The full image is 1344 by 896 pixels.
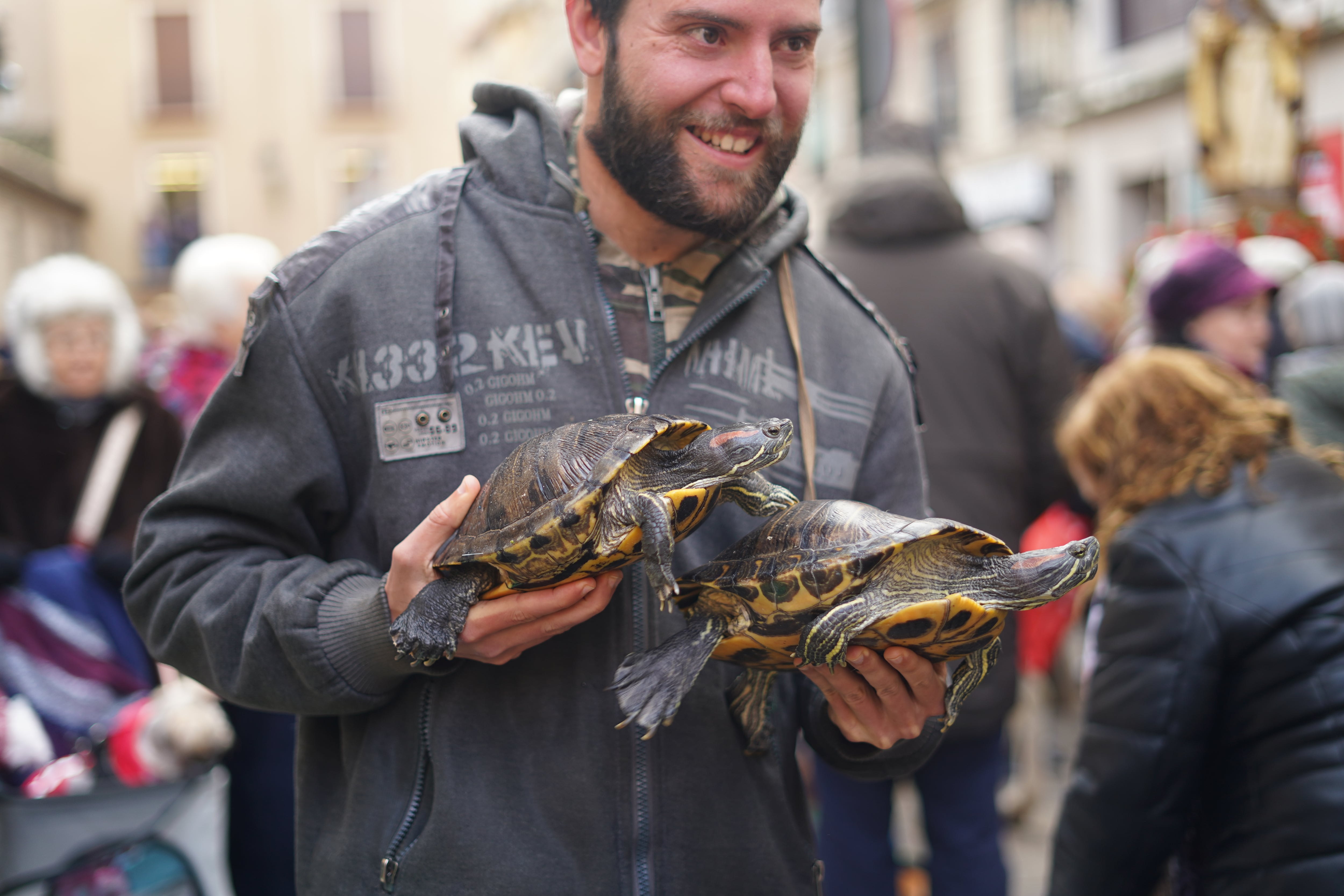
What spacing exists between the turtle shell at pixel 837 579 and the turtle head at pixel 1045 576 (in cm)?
3

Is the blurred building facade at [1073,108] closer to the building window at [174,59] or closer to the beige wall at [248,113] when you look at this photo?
the beige wall at [248,113]

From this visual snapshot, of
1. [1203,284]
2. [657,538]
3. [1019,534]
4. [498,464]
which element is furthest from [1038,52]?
[657,538]

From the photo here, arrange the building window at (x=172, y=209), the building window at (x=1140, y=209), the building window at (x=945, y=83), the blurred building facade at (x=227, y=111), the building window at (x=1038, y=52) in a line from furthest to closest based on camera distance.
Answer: the building window at (x=172, y=209) → the blurred building facade at (x=227, y=111) → the building window at (x=945, y=83) → the building window at (x=1038, y=52) → the building window at (x=1140, y=209)

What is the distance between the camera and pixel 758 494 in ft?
4.71

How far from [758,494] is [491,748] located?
512 millimetres

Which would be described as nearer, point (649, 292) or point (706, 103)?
point (706, 103)

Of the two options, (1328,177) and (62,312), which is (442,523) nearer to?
(62,312)

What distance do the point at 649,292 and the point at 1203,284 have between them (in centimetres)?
265

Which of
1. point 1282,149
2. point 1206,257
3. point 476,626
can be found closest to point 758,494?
point 476,626

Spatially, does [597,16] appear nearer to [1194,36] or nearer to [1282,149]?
[1282,149]

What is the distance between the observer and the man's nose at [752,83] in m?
1.51

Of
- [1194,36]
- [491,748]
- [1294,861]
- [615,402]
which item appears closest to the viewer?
[491,748]

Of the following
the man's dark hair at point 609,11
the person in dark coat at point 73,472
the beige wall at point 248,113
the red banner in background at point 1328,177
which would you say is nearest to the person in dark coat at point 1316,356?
the man's dark hair at point 609,11

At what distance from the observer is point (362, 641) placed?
1406 mm
